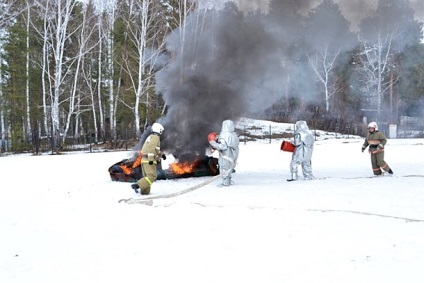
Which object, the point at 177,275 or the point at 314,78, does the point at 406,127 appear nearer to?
the point at 314,78

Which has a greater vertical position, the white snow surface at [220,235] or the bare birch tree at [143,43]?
the bare birch tree at [143,43]

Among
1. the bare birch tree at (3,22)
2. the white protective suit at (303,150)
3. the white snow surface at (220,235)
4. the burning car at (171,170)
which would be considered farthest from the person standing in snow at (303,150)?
the bare birch tree at (3,22)

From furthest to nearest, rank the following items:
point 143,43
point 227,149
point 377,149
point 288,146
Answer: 1. point 143,43
2. point 377,149
3. point 288,146
4. point 227,149

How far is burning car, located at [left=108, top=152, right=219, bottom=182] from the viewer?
10617 mm

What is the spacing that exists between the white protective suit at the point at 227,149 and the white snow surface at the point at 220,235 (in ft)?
1.70

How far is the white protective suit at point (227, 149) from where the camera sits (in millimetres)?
9875

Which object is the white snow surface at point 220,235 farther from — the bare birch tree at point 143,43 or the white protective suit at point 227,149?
the bare birch tree at point 143,43

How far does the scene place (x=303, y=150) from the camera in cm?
1067

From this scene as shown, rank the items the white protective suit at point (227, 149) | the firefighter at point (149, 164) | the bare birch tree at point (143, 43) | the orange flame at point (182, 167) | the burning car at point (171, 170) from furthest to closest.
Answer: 1. the bare birch tree at point (143, 43)
2. the orange flame at point (182, 167)
3. the burning car at point (171, 170)
4. the white protective suit at point (227, 149)
5. the firefighter at point (149, 164)

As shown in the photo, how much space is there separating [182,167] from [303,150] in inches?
132

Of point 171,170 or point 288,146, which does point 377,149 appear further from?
point 171,170

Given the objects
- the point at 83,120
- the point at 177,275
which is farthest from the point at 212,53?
the point at 83,120

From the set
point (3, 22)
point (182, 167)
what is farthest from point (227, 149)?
point (3, 22)

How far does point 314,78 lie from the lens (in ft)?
60.6
